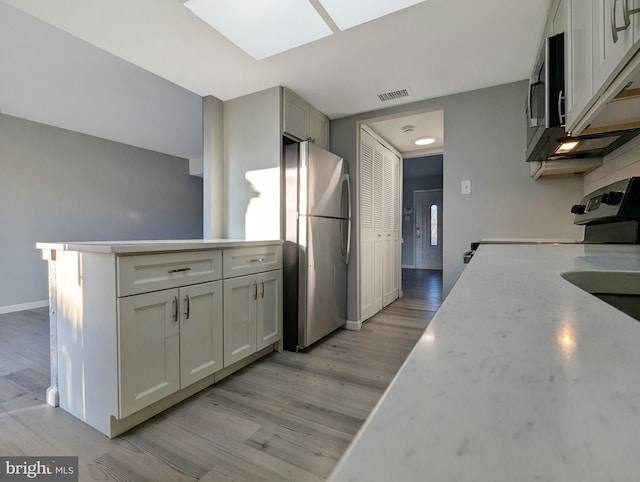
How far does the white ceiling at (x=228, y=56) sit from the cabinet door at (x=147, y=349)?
156cm

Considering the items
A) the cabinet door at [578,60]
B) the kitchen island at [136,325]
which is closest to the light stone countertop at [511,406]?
the cabinet door at [578,60]

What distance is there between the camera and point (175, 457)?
1332mm

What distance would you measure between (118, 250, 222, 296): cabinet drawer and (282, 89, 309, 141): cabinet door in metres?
1.27

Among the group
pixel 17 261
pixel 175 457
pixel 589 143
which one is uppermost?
pixel 589 143

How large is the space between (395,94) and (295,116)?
0.88 meters

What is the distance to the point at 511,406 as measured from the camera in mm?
212

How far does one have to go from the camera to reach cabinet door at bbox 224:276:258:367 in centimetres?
199

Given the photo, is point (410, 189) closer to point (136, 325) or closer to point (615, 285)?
point (136, 325)

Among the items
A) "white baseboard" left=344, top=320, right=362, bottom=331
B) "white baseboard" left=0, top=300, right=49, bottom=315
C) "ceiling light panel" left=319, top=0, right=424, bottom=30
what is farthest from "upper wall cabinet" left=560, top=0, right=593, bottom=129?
"white baseboard" left=0, top=300, right=49, bottom=315

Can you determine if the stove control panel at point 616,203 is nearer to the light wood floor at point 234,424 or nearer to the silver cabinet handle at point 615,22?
the silver cabinet handle at point 615,22

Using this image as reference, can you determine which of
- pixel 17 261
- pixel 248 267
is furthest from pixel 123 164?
pixel 248 267

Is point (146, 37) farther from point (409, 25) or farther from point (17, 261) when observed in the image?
point (17, 261)

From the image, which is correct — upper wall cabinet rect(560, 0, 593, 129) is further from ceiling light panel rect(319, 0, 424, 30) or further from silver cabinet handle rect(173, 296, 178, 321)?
silver cabinet handle rect(173, 296, 178, 321)

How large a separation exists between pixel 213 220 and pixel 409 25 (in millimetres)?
2042
